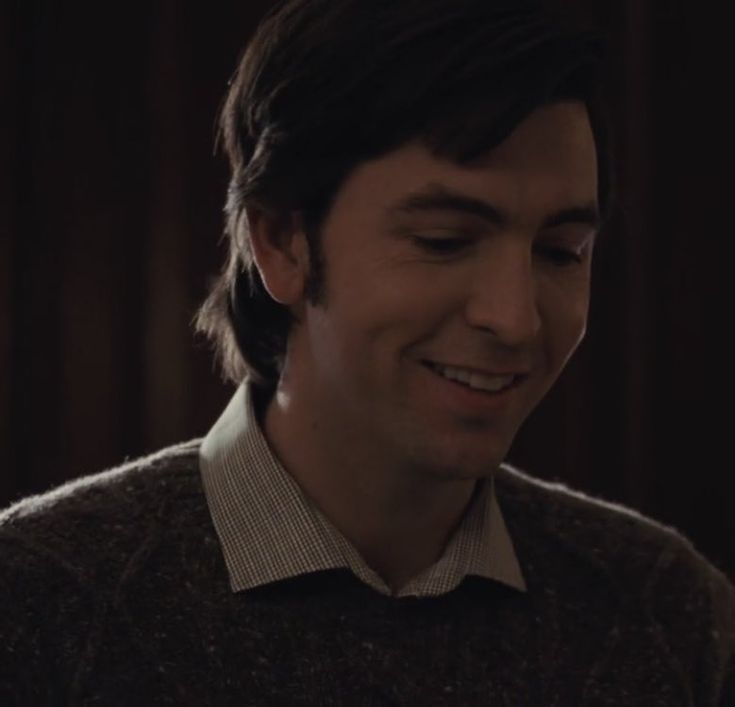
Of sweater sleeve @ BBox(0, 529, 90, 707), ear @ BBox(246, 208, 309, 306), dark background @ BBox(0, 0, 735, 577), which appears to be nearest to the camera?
sweater sleeve @ BBox(0, 529, 90, 707)

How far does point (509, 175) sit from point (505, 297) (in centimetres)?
11

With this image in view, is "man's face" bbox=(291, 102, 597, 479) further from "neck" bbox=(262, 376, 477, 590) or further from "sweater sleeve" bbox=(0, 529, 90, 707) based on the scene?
"sweater sleeve" bbox=(0, 529, 90, 707)

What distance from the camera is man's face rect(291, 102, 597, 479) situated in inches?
52.7

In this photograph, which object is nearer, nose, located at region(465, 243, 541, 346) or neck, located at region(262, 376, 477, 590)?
nose, located at region(465, 243, 541, 346)

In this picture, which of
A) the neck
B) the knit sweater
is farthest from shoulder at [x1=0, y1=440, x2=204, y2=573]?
the neck

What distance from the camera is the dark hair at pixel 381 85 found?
134 cm

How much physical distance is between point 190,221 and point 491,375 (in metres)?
0.86

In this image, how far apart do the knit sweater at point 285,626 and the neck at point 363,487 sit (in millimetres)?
62

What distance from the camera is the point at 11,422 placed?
81.3 inches

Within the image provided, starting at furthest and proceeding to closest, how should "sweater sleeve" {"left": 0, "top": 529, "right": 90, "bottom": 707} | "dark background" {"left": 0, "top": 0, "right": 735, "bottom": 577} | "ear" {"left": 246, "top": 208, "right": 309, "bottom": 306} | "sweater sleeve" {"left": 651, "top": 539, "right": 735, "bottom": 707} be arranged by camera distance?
1. "dark background" {"left": 0, "top": 0, "right": 735, "bottom": 577}
2. "sweater sleeve" {"left": 651, "top": 539, "right": 735, "bottom": 707}
3. "ear" {"left": 246, "top": 208, "right": 309, "bottom": 306}
4. "sweater sleeve" {"left": 0, "top": 529, "right": 90, "bottom": 707}

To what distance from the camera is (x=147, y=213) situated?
2.12 m

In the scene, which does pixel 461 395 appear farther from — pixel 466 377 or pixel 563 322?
pixel 563 322

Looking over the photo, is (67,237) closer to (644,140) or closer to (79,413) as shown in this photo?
(79,413)

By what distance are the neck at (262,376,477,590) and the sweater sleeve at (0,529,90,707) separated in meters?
0.26
